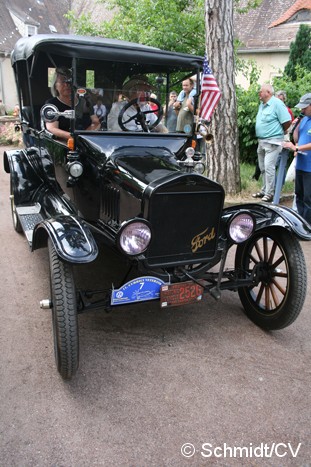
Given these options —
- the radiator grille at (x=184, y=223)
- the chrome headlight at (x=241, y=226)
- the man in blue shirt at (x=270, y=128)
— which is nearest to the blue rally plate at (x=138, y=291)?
the radiator grille at (x=184, y=223)

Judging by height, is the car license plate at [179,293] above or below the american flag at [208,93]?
below

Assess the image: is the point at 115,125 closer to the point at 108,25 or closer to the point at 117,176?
the point at 117,176

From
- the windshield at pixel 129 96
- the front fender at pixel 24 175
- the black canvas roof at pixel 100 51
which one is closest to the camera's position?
the black canvas roof at pixel 100 51

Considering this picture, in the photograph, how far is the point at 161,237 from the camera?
2.70 m

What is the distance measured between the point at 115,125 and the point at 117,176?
27.5 inches

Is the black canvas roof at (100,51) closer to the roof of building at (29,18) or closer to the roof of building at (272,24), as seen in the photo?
the roof of building at (272,24)

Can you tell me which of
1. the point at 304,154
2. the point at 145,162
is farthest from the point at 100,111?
the point at 304,154

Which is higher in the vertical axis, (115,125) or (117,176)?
(115,125)

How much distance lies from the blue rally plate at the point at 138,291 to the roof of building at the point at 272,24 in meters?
17.4

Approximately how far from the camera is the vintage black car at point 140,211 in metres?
2.55

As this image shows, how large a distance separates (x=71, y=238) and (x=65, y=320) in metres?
0.52

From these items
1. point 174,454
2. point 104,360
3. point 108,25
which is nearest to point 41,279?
point 104,360

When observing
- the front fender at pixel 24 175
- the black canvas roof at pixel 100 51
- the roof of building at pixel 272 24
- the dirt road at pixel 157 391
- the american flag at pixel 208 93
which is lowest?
the dirt road at pixel 157 391

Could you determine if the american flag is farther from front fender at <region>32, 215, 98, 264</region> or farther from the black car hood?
front fender at <region>32, 215, 98, 264</region>
